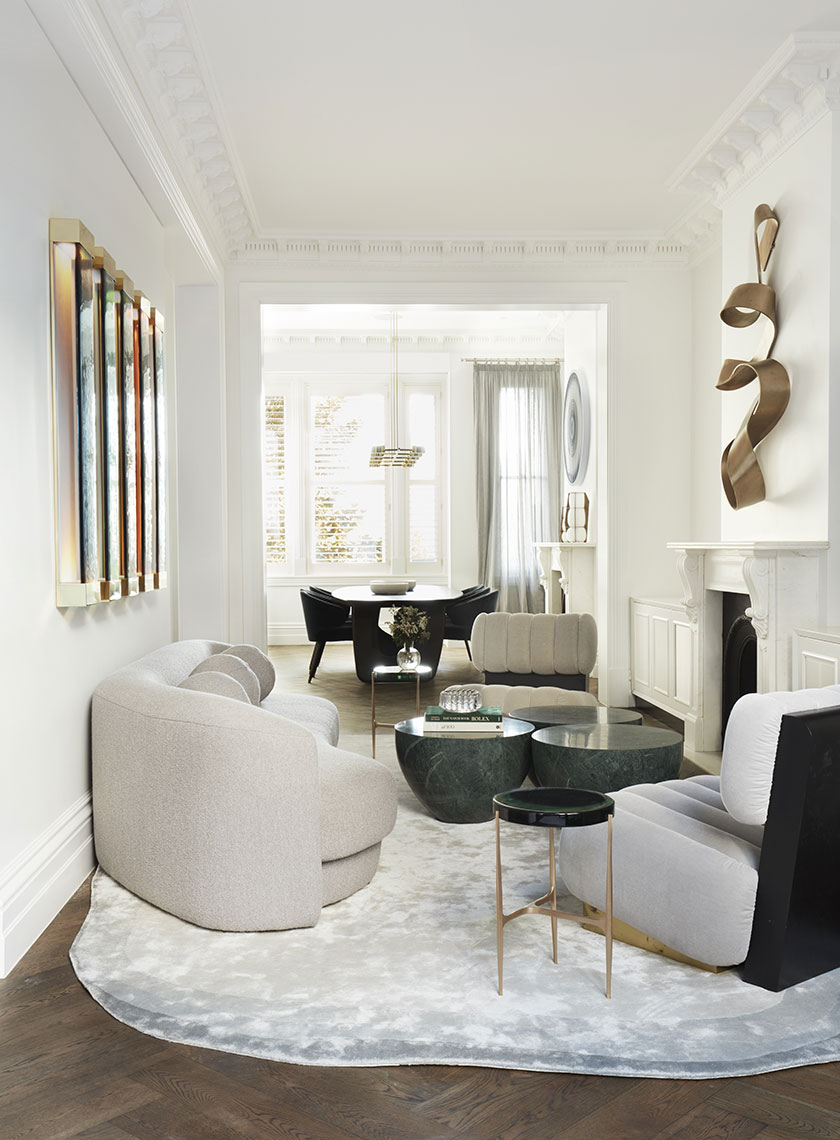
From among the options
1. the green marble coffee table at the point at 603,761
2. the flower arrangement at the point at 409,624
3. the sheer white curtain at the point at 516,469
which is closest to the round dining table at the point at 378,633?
the flower arrangement at the point at 409,624

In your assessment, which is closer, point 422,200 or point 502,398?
point 422,200

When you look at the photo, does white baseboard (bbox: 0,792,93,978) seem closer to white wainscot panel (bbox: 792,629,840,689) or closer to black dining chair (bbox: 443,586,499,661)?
white wainscot panel (bbox: 792,629,840,689)

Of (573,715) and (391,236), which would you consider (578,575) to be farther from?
(573,715)

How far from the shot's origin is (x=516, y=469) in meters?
11.1

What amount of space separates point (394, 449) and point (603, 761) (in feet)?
20.1

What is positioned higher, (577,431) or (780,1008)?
(577,431)

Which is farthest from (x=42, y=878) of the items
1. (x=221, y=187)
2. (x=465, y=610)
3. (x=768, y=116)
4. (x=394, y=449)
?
(x=394, y=449)

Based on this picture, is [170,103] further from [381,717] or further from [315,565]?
[315,565]

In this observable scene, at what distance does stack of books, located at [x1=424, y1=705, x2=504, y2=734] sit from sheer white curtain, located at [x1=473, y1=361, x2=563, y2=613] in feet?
22.3

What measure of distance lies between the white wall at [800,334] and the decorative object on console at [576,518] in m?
2.89

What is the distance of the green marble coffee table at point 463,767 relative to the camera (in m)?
4.04

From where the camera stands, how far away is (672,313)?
7156 millimetres

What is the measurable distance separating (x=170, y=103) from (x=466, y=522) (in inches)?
277

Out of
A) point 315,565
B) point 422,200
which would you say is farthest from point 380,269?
point 315,565
